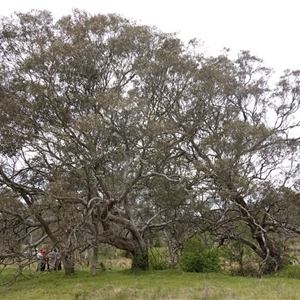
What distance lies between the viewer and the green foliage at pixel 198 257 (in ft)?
55.6

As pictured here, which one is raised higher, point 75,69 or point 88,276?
point 75,69

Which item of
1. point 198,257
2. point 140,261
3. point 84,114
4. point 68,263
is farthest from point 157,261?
point 84,114

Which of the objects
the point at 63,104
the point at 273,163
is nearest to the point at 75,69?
the point at 63,104

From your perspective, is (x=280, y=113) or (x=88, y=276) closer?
(x=88, y=276)

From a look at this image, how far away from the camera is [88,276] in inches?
639

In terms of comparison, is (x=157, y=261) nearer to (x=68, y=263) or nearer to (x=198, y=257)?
(x=198, y=257)

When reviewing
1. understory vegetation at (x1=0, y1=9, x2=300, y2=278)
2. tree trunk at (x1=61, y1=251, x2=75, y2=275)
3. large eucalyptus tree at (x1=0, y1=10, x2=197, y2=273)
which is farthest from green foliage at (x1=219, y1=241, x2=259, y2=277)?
tree trunk at (x1=61, y1=251, x2=75, y2=275)

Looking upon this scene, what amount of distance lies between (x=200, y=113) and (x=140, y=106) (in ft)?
12.7

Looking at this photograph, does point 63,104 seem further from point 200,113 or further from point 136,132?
point 200,113

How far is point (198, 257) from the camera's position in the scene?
670 inches

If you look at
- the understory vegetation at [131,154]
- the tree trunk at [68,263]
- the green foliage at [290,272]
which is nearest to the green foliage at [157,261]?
the understory vegetation at [131,154]

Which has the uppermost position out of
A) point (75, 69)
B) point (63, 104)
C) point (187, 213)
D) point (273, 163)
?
point (75, 69)

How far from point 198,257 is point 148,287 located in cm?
423

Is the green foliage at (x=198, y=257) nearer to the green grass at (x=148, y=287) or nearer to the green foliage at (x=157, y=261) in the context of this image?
the green grass at (x=148, y=287)
